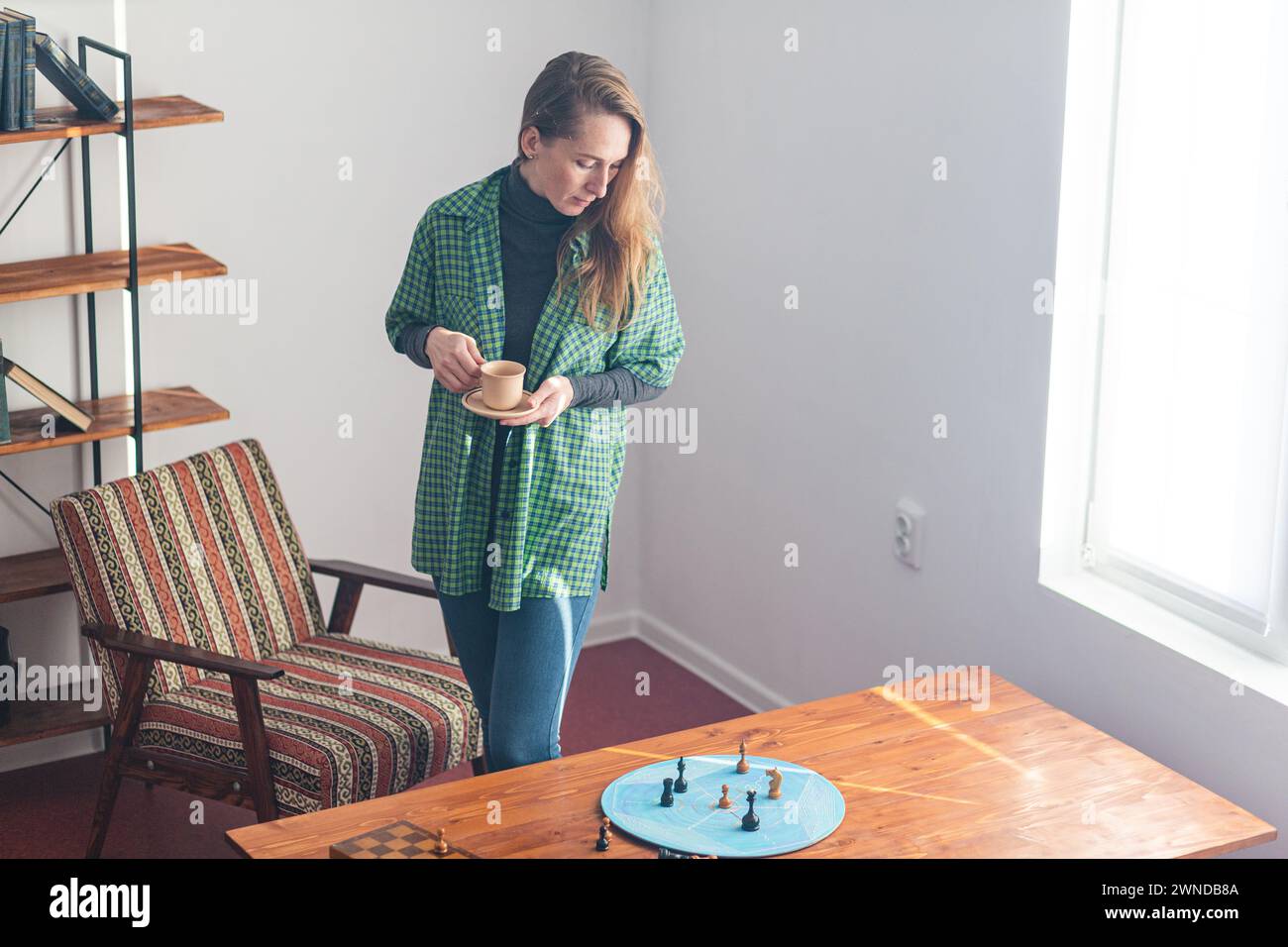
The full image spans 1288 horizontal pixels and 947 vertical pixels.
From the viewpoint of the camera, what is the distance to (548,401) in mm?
2324

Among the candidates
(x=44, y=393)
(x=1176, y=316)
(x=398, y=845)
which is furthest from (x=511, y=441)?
(x=44, y=393)

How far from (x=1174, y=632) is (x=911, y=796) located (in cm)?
64

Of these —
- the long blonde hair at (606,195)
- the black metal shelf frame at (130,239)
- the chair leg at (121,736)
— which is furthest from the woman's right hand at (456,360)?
the black metal shelf frame at (130,239)

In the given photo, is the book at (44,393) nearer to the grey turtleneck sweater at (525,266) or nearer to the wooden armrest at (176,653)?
the wooden armrest at (176,653)

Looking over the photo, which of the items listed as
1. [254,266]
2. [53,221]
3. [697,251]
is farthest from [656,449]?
[53,221]

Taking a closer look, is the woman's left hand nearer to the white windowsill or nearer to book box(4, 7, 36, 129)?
the white windowsill

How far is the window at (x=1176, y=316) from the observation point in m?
2.53

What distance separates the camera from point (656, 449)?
170 inches

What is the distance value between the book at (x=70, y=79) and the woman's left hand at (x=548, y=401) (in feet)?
4.57

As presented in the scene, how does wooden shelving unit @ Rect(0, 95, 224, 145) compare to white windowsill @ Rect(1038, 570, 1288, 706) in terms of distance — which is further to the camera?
wooden shelving unit @ Rect(0, 95, 224, 145)

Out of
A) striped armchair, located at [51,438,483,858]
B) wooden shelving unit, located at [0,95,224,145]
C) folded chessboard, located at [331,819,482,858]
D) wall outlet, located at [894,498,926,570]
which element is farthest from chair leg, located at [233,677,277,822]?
wall outlet, located at [894,498,926,570]

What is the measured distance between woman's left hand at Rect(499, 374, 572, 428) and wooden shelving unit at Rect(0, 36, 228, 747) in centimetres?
132

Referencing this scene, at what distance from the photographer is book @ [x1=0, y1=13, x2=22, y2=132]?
297 centimetres

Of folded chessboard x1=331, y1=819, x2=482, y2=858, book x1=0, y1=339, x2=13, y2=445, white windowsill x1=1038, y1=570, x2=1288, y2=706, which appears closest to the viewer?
folded chessboard x1=331, y1=819, x2=482, y2=858
